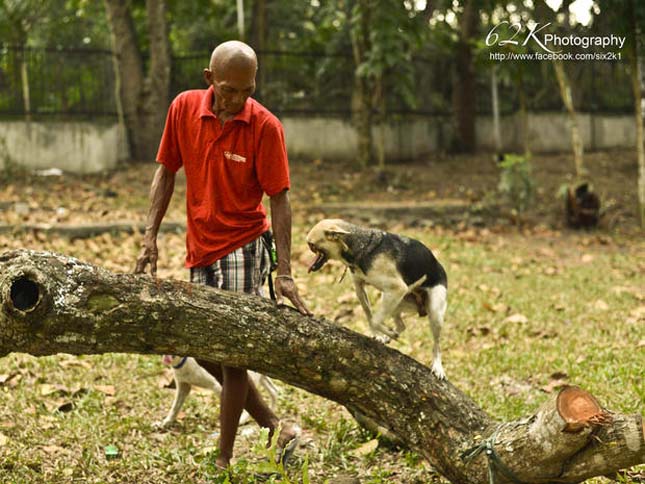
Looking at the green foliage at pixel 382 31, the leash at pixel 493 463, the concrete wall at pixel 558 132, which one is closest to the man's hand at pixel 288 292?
the leash at pixel 493 463

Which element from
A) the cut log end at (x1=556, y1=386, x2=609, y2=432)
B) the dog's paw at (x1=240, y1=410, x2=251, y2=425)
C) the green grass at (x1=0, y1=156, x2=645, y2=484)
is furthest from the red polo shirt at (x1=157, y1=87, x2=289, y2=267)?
the cut log end at (x1=556, y1=386, x2=609, y2=432)

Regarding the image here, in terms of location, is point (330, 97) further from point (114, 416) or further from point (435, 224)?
point (114, 416)

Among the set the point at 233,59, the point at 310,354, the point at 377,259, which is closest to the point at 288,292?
the point at 310,354

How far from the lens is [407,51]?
50.4 ft

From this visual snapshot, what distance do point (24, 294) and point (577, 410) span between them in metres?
2.26

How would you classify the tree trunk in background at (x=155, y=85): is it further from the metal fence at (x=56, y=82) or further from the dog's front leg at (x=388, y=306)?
the dog's front leg at (x=388, y=306)

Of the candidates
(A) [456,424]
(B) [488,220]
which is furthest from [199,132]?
(B) [488,220]

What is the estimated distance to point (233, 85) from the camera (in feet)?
12.0

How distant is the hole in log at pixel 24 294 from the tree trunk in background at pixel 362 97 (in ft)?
36.9

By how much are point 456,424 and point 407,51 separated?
40.7 ft

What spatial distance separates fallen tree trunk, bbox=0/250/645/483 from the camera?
327cm

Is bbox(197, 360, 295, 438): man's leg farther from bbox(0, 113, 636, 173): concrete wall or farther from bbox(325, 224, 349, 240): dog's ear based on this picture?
bbox(0, 113, 636, 173): concrete wall

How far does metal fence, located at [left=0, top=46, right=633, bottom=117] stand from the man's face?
10.5 metres

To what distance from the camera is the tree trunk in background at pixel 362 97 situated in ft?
46.1
